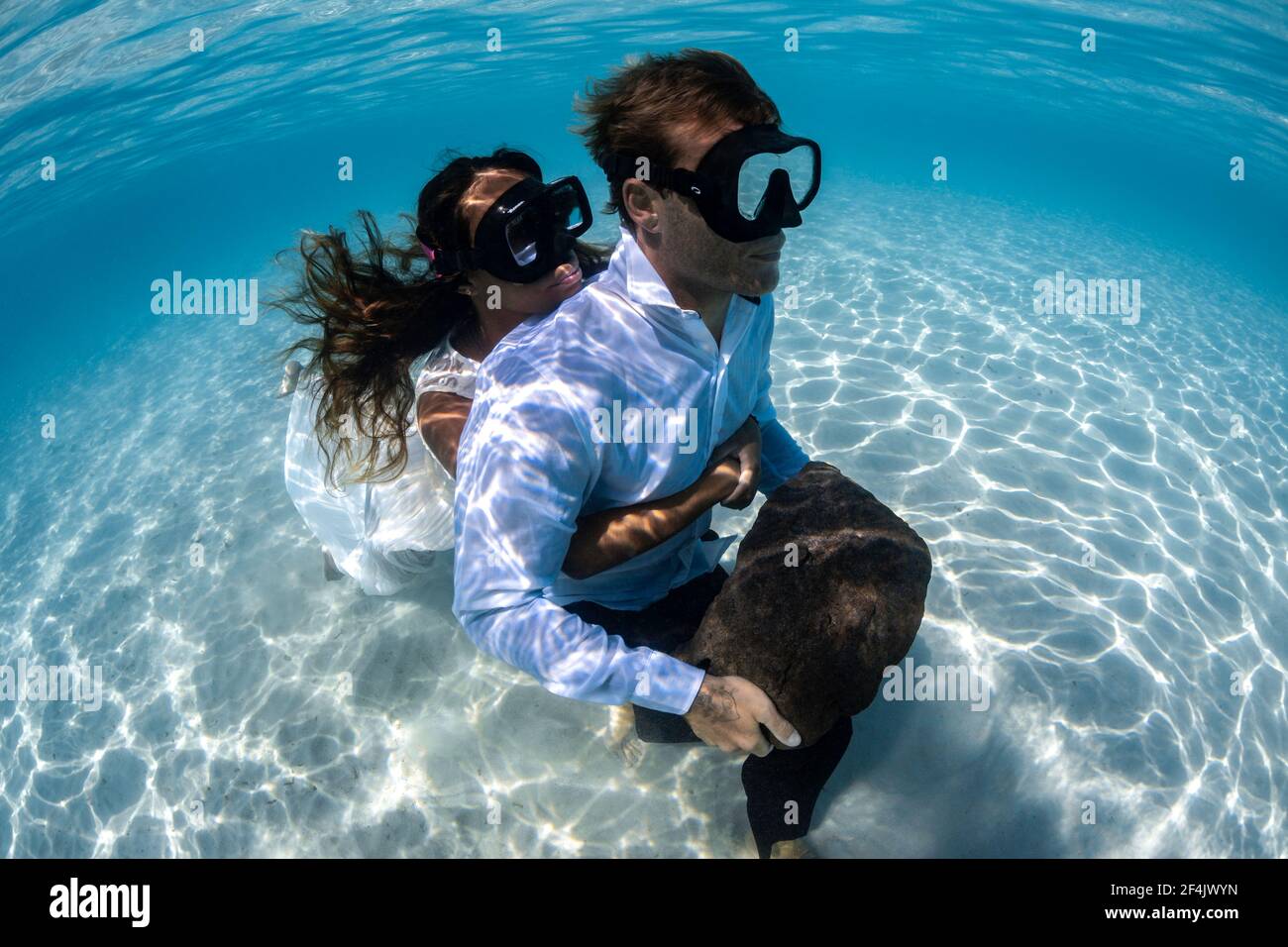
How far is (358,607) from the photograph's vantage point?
5809 millimetres

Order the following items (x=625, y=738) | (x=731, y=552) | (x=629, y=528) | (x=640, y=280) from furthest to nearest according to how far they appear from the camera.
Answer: (x=731, y=552)
(x=625, y=738)
(x=629, y=528)
(x=640, y=280)

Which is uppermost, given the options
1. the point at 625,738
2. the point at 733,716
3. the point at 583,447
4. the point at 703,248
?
the point at 703,248

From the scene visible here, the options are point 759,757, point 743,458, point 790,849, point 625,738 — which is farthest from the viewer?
point 625,738

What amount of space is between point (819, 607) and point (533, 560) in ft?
4.88

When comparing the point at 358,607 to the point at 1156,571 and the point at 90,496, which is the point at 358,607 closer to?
the point at 90,496

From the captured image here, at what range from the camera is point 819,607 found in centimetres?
291

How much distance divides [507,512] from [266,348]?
1369 cm

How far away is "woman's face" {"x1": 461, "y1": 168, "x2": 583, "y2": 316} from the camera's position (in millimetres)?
3387

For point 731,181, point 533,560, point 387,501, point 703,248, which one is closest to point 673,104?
point 731,181

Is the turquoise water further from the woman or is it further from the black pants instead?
the woman

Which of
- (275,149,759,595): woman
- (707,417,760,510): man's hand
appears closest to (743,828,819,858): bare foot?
(707,417,760,510): man's hand

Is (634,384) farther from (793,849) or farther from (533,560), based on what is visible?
(793,849)

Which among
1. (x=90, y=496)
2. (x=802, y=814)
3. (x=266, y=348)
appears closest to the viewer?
(x=802, y=814)
